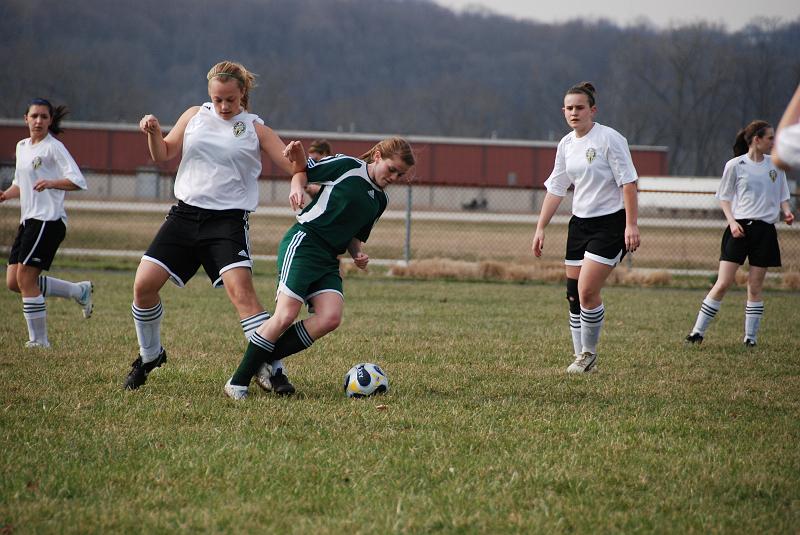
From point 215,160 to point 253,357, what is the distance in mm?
1239

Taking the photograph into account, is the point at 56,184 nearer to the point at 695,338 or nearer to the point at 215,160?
the point at 215,160

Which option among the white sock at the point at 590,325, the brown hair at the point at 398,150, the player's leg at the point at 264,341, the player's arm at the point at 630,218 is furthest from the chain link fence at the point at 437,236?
the player's leg at the point at 264,341

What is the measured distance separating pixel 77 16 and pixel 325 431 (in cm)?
13309

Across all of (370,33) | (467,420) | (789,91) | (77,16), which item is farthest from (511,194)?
(370,33)

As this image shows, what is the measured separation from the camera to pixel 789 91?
245 ft

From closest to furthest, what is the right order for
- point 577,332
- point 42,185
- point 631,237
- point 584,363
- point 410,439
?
1. point 410,439
2. point 631,237
3. point 584,363
4. point 577,332
5. point 42,185

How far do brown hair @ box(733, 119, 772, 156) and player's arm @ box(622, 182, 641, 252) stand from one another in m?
2.32

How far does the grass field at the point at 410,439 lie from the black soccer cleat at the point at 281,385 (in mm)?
118

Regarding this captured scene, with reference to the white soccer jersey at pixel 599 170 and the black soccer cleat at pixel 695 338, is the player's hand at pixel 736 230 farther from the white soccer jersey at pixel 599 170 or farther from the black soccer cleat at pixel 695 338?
the white soccer jersey at pixel 599 170

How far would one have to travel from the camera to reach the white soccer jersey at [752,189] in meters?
8.83

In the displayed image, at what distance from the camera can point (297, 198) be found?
542 cm

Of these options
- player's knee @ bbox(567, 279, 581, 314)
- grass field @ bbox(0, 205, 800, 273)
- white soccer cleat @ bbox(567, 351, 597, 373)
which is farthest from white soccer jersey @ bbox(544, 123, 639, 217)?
grass field @ bbox(0, 205, 800, 273)

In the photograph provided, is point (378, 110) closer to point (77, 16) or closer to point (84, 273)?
point (77, 16)

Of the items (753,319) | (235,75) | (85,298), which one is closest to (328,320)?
(235,75)
